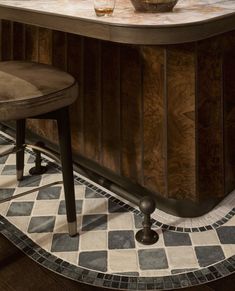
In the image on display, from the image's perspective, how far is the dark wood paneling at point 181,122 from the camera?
1.77m

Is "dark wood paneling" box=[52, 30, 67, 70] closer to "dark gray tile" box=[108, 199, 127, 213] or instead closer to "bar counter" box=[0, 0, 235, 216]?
"bar counter" box=[0, 0, 235, 216]

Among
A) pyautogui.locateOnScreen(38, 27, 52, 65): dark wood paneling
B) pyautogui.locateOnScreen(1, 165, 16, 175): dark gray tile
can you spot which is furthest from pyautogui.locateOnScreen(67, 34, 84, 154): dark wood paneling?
pyautogui.locateOnScreen(1, 165, 16, 175): dark gray tile

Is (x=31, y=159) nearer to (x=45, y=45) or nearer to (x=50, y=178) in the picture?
(x=50, y=178)

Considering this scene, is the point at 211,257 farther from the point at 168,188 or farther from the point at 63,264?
the point at 63,264

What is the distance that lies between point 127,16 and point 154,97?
1.56ft

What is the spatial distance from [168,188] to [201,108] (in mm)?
411

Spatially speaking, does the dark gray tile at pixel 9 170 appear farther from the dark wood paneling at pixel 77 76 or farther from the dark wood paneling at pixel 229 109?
the dark wood paneling at pixel 229 109

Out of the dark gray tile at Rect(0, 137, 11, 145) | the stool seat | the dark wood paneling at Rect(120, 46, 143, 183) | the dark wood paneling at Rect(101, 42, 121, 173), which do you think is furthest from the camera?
the dark gray tile at Rect(0, 137, 11, 145)

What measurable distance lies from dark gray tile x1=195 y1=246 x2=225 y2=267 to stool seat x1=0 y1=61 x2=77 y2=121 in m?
0.81

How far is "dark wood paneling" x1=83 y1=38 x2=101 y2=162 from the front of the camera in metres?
2.15

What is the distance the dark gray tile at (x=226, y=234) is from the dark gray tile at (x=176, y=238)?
0.14m

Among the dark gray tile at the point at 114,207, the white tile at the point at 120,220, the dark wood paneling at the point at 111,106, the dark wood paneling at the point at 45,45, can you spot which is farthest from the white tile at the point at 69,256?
the dark wood paneling at the point at 45,45

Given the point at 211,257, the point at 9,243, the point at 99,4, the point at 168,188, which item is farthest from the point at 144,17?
the point at 9,243

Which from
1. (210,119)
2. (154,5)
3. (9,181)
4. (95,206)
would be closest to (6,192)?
(9,181)
